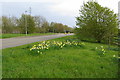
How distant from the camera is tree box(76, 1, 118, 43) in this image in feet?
39.8

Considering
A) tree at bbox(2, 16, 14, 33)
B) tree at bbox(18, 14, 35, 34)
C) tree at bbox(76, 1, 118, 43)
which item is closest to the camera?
tree at bbox(76, 1, 118, 43)

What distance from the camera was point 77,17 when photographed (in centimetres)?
1478

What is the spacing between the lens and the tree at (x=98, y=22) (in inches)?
478

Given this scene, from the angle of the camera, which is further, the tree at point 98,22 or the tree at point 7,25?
the tree at point 7,25

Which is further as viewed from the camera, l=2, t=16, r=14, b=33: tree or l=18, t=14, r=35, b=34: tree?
l=18, t=14, r=35, b=34: tree

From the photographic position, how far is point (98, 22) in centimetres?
1250

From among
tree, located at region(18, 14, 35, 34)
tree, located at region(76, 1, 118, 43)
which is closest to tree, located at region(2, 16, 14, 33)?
tree, located at region(18, 14, 35, 34)

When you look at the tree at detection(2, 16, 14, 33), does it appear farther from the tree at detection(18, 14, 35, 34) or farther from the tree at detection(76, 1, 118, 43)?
the tree at detection(76, 1, 118, 43)

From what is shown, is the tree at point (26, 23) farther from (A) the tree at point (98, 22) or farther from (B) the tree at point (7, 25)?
(A) the tree at point (98, 22)

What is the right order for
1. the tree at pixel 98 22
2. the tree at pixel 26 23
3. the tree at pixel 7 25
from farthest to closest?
the tree at pixel 26 23, the tree at pixel 7 25, the tree at pixel 98 22

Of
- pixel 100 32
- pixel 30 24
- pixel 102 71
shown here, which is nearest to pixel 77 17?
pixel 100 32

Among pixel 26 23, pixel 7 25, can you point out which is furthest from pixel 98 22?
pixel 7 25

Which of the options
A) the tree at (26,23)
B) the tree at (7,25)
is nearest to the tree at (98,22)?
the tree at (26,23)

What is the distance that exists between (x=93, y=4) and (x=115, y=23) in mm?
3492
